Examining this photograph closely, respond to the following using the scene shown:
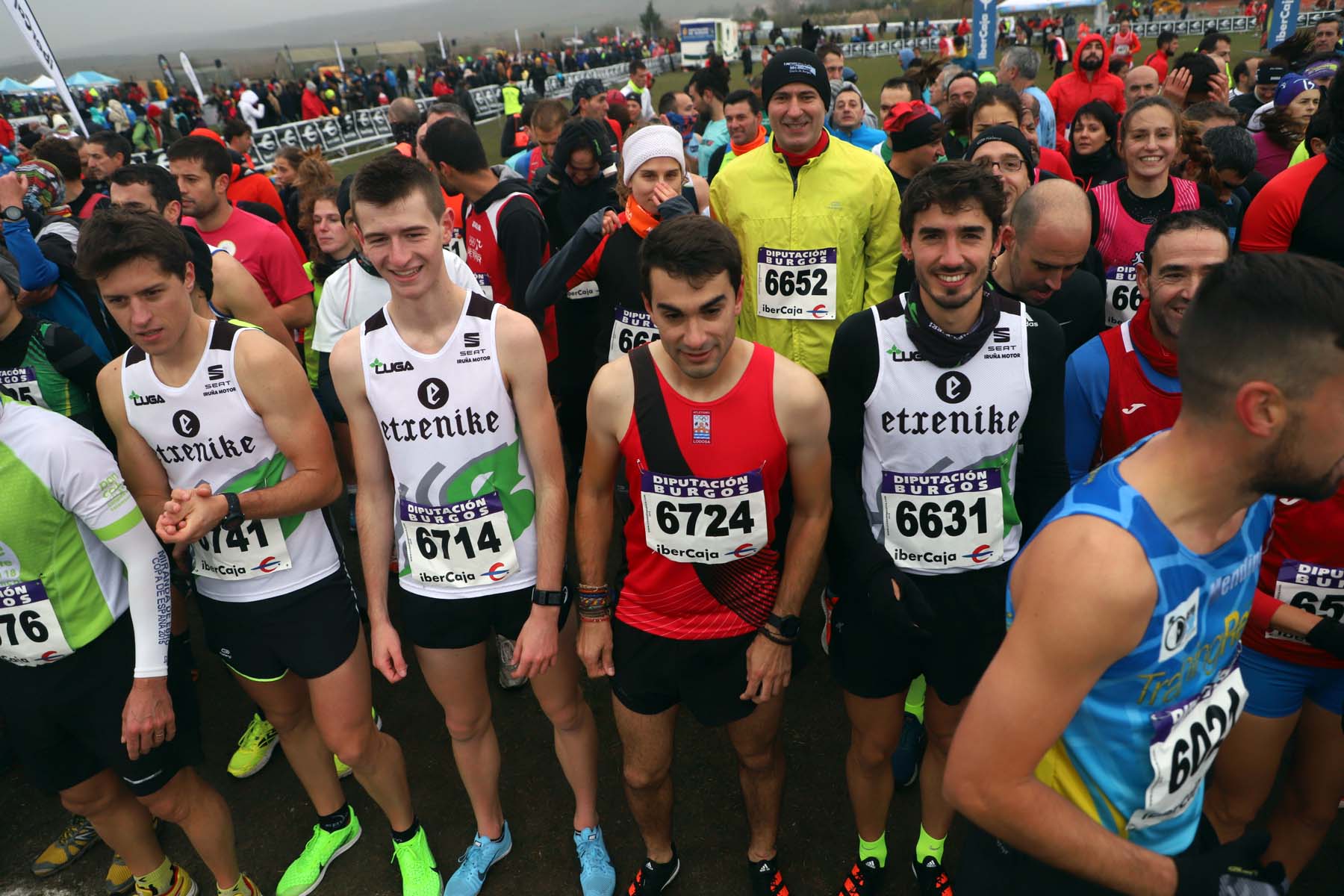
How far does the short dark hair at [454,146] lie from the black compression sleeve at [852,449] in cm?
258

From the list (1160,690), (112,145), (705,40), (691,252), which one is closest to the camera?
(1160,690)

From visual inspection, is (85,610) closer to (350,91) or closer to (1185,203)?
(1185,203)

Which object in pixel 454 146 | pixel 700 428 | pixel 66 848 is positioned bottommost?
pixel 66 848

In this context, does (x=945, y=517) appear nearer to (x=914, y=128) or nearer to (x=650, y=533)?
(x=650, y=533)

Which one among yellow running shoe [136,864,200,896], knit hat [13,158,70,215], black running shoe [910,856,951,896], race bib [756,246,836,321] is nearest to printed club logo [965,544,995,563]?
black running shoe [910,856,951,896]

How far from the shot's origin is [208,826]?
2.92m

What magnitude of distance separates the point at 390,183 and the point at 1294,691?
3218 millimetres

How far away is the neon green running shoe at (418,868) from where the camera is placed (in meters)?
3.04

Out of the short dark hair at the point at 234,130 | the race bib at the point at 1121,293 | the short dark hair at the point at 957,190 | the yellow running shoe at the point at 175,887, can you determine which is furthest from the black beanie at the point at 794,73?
the short dark hair at the point at 234,130

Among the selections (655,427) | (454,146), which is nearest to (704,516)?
(655,427)

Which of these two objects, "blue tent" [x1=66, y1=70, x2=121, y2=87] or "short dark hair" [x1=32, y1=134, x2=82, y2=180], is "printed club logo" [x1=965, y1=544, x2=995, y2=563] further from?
"blue tent" [x1=66, y1=70, x2=121, y2=87]

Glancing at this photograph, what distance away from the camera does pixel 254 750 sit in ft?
12.2

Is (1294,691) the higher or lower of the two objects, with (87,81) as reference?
lower

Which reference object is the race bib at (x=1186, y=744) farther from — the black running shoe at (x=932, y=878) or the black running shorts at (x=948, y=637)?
the black running shoe at (x=932, y=878)
